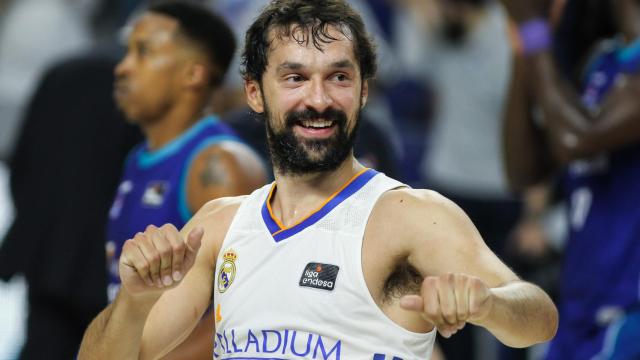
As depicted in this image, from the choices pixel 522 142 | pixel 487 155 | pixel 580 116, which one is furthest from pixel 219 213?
pixel 487 155

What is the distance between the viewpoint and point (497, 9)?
275 inches

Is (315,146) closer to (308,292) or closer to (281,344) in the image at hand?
(308,292)

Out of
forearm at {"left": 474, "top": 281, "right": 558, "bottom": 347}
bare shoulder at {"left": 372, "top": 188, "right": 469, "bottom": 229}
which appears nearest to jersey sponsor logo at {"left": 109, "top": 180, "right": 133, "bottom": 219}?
bare shoulder at {"left": 372, "top": 188, "right": 469, "bottom": 229}

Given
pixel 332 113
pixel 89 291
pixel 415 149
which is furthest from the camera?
pixel 415 149

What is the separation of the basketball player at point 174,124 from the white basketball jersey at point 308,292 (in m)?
1.02

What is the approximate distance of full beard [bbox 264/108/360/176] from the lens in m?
3.08

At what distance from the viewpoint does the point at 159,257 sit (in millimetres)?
2900

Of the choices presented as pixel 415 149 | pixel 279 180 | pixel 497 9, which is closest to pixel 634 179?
pixel 279 180

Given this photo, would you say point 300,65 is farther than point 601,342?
No

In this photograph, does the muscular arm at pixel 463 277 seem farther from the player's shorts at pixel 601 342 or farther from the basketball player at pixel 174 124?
the player's shorts at pixel 601 342

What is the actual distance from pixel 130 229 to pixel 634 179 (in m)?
1.87

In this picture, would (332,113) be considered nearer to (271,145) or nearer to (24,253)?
(271,145)

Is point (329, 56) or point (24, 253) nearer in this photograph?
point (329, 56)

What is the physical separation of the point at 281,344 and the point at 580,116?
1.95 meters
